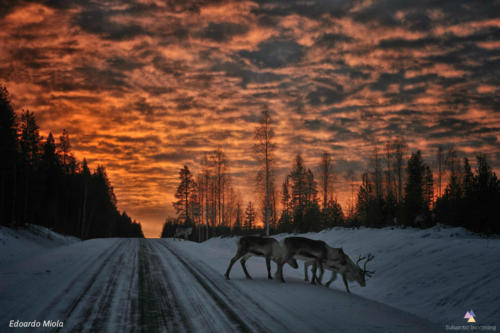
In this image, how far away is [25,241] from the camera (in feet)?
102

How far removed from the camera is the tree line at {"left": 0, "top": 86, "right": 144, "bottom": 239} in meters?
37.4

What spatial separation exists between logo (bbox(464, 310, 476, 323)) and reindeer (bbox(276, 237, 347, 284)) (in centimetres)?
445

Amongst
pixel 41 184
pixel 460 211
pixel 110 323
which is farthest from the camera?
pixel 41 184

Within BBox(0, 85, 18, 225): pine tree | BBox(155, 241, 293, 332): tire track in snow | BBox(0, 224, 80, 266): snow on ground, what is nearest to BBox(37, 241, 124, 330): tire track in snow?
BBox(155, 241, 293, 332): tire track in snow

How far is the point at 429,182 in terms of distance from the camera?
251 ft

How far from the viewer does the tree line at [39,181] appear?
3741 centimetres

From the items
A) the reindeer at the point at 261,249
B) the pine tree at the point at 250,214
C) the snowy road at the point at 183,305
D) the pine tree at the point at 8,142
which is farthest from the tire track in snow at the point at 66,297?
the pine tree at the point at 250,214

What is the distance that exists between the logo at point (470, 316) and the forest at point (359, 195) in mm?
12391

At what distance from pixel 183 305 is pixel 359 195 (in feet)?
241

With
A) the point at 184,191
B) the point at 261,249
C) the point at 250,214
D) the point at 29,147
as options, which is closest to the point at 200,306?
the point at 261,249

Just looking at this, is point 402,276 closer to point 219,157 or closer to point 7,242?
point 7,242

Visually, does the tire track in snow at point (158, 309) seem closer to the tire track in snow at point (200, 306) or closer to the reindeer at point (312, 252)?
the tire track in snow at point (200, 306)

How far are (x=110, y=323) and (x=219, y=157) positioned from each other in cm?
4676

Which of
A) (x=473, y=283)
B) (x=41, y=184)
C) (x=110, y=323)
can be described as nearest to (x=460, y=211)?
(x=473, y=283)
